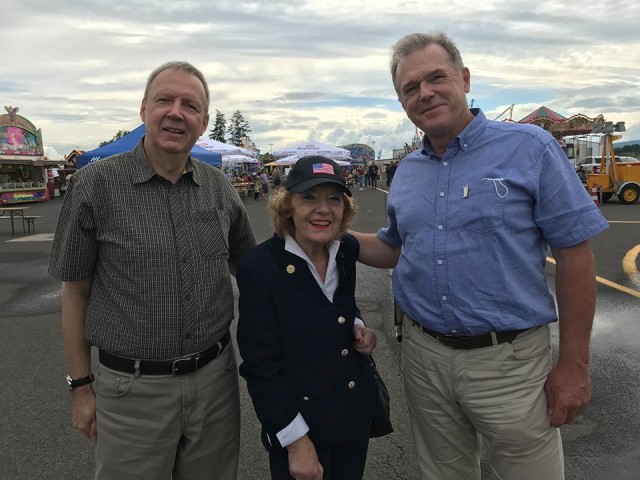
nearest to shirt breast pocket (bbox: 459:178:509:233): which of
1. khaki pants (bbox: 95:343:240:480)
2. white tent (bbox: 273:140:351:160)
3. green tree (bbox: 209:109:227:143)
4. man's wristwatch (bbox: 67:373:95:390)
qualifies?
khaki pants (bbox: 95:343:240:480)

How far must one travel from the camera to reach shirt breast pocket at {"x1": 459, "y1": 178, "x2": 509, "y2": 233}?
6.56ft

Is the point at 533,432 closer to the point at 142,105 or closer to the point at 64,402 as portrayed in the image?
the point at 142,105

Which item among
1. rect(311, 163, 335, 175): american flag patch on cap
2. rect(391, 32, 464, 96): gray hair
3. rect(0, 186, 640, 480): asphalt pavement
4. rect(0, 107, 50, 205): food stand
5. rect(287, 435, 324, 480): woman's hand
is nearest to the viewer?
rect(287, 435, 324, 480): woman's hand

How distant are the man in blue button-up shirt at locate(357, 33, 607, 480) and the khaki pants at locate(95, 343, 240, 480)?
1.00 meters

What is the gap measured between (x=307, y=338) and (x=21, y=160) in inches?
1315

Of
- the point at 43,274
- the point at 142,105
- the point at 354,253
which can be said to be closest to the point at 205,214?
the point at 142,105

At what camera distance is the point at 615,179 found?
61.7ft

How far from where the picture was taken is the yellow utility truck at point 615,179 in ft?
60.4

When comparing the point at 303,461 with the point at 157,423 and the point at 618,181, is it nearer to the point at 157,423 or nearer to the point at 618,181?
the point at 157,423

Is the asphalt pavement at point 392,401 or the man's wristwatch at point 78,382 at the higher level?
the man's wristwatch at point 78,382

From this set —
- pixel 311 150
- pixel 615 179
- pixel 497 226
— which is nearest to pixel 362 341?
pixel 497 226

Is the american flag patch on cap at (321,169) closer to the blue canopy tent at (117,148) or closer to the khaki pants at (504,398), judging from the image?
the khaki pants at (504,398)

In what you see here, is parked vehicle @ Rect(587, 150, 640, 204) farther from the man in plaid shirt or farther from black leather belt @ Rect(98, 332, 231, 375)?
black leather belt @ Rect(98, 332, 231, 375)

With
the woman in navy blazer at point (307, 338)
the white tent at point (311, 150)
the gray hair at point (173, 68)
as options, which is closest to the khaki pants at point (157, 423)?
the woman in navy blazer at point (307, 338)
